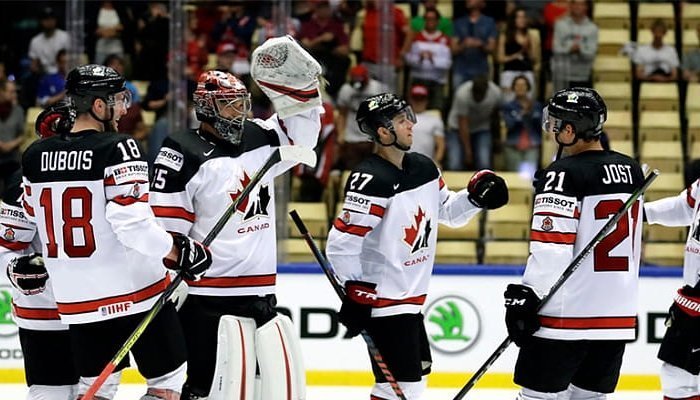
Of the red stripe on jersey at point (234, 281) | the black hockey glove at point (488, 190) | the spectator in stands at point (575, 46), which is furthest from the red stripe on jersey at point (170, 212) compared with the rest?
the spectator in stands at point (575, 46)

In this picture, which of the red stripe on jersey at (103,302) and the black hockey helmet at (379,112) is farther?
the black hockey helmet at (379,112)

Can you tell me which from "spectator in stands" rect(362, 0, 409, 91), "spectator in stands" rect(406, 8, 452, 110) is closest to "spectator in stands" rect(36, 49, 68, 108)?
"spectator in stands" rect(362, 0, 409, 91)

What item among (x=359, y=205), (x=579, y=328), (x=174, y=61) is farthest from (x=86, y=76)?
(x=174, y=61)

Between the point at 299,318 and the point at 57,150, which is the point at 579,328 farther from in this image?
the point at 299,318

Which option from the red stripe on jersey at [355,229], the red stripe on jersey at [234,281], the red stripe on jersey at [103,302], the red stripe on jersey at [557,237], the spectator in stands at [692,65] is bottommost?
the red stripe on jersey at [103,302]

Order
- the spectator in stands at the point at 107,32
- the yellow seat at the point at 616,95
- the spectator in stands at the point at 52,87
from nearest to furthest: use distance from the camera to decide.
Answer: the spectator in stands at the point at 107,32, the spectator in stands at the point at 52,87, the yellow seat at the point at 616,95

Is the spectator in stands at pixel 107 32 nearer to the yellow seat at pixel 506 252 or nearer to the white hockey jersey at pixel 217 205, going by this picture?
the yellow seat at pixel 506 252

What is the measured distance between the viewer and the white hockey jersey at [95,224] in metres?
4.04

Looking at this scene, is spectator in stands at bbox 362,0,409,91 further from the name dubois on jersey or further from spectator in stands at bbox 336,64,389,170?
the name dubois on jersey

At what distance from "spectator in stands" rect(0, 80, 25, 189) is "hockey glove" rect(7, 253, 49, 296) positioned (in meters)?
3.61

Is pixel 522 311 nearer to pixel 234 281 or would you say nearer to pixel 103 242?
pixel 234 281

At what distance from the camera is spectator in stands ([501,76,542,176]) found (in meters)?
8.14

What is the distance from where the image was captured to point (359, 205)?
4.60 meters

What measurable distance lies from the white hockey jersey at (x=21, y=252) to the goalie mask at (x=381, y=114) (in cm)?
121
